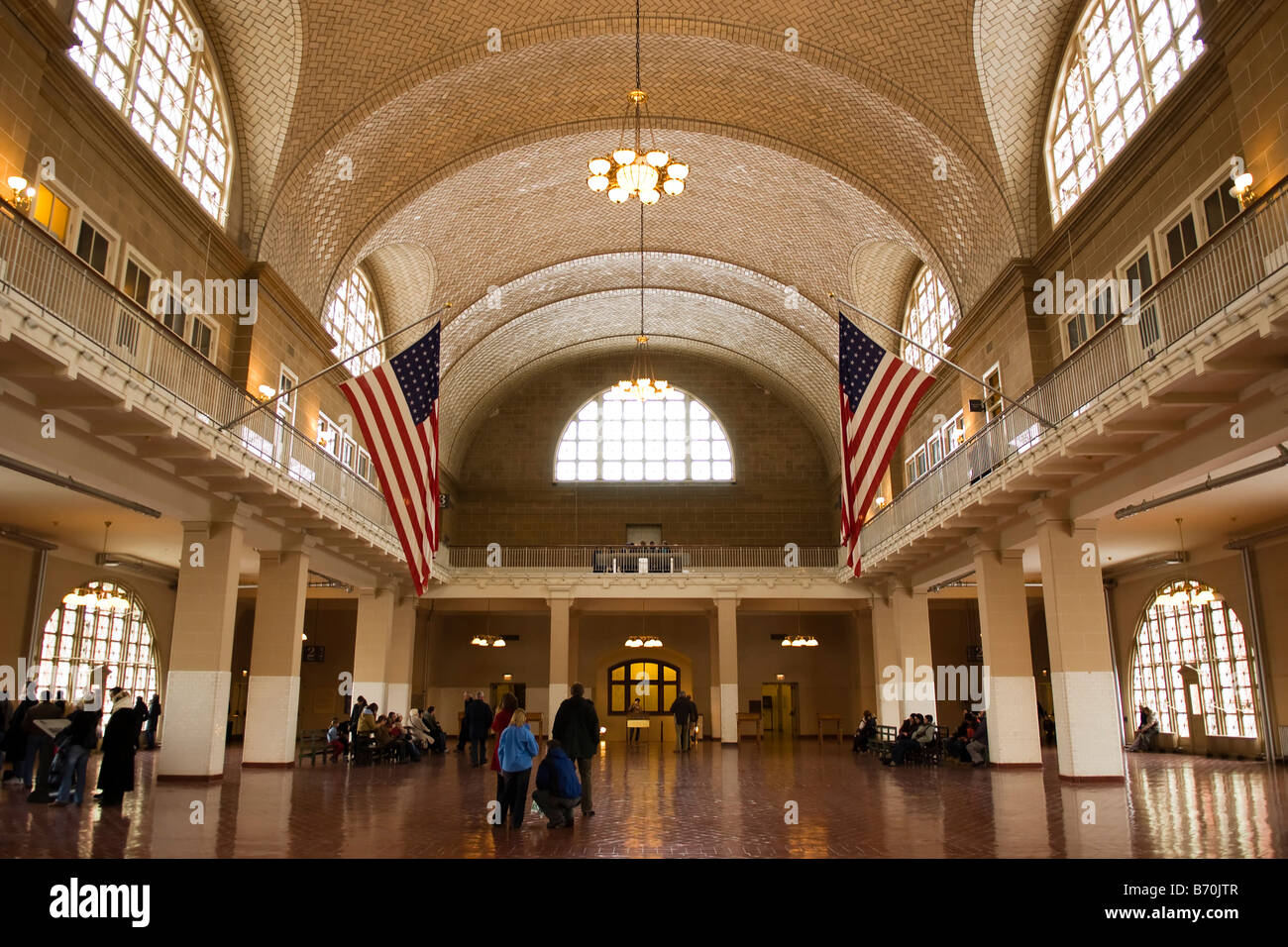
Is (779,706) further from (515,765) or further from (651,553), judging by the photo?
(515,765)

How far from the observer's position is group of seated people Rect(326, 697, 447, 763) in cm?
1909

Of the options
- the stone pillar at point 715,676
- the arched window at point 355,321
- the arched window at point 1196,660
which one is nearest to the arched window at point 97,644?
the arched window at point 355,321

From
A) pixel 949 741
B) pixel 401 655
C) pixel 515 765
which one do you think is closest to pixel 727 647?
pixel 949 741

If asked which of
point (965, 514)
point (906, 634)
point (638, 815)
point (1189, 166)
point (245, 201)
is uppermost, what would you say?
point (245, 201)

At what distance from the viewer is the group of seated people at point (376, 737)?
19.1 meters

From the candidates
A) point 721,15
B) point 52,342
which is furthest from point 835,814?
point 721,15

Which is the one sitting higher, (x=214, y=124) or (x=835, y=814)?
(x=214, y=124)

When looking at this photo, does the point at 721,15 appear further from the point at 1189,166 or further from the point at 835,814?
the point at 835,814

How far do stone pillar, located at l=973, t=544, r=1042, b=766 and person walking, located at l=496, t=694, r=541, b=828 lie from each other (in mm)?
11545

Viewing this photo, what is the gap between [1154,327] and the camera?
1187 centimetres

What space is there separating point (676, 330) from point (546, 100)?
14.8 m

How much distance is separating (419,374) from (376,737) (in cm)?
927

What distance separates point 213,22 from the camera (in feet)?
53.8
